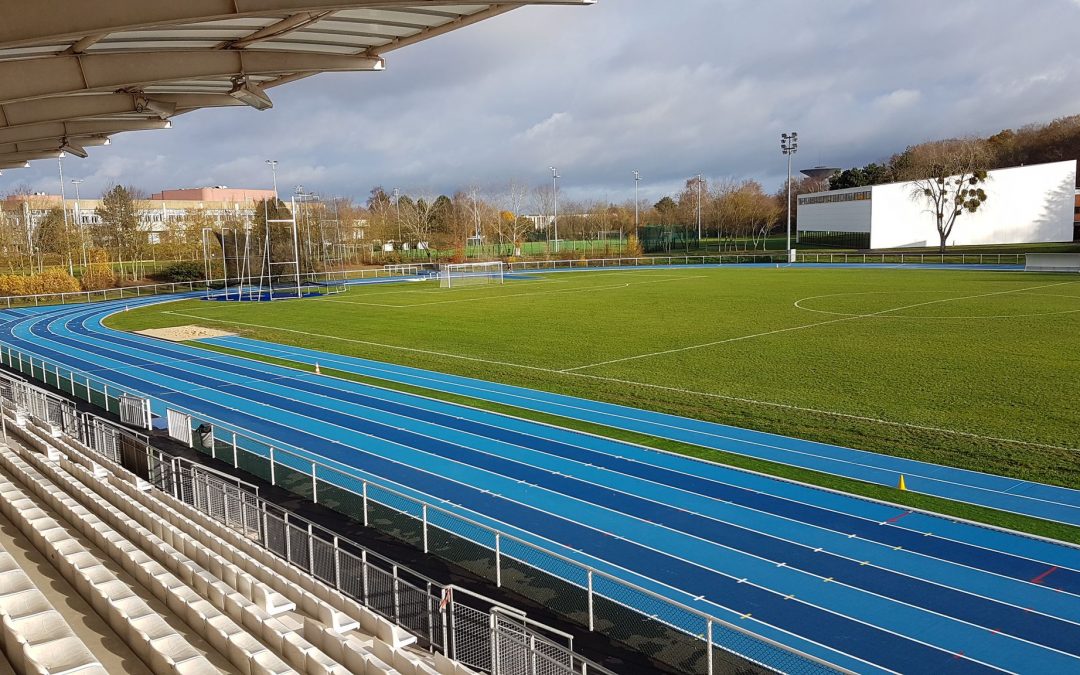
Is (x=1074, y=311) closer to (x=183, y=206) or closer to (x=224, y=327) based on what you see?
(x=224, y=327)

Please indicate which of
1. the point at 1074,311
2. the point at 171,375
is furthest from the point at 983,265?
the point at 171,375

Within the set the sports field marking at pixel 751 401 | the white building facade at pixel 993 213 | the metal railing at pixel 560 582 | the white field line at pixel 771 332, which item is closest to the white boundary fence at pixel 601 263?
the white building facade at pixel 993 213

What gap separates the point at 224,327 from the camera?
1382 inches

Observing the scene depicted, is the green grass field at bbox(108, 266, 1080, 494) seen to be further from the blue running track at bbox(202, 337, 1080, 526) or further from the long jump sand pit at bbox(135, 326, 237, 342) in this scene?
the long jump sand pit at bbox(135, 326, 237, 342)

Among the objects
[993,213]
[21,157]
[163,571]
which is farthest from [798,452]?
[993,213]

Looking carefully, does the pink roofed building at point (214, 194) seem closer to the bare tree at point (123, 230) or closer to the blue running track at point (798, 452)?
the bare tree at point (123, 230)

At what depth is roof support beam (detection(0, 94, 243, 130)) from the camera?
11906 mm

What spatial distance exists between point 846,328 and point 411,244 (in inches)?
2703

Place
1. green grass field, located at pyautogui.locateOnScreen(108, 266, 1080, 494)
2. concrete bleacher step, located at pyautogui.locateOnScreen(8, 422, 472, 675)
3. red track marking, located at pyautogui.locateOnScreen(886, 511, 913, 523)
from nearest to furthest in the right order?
concrete bleacher step, located at pyautogui.locateOnScreen(8, 422, 472, 675)
red track marking, located at pyautogui.locateOnScreen(886, 511, 913, 523)
green grass field, located at pyautogui.locateOnScreen(108, 266, 1080, 494)

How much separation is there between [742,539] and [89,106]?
39.2ft

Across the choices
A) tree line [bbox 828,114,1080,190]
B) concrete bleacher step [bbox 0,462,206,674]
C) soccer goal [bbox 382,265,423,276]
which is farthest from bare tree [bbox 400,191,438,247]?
concrete bleacher step [bbox 0,462,206,674]

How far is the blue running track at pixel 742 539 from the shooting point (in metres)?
8.27

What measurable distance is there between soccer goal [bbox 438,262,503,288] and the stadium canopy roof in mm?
42711

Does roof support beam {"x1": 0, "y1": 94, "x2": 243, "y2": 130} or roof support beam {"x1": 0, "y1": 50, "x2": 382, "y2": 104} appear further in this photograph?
roof support beam {"x1": 0, "y1": 94, "x2": 243, "y2": 130}
